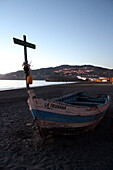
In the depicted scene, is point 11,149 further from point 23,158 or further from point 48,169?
point 48,169

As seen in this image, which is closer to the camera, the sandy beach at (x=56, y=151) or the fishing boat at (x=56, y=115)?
the sandy beach at (x=56, y=151)

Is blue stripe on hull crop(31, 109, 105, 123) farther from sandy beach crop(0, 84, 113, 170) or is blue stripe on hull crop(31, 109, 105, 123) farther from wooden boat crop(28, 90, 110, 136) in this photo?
sandy beach crop(0, 84, 113, 170)

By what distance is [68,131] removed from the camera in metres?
4.89

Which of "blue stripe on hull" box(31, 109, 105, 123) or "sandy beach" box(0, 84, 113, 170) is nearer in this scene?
"sandy beach" box(0, 84, 113, 170)

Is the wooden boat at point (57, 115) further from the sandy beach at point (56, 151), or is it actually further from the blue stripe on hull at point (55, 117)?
the sandy beach at point (56, 151)

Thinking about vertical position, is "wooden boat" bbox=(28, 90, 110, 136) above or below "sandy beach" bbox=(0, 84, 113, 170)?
above

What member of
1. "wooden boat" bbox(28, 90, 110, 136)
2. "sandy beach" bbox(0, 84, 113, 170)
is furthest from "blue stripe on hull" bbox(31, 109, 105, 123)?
"sandy beach" bbox(0, 84, 113, 170)

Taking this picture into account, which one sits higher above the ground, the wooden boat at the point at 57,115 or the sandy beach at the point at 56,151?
the wooden boat at the point at 57,115

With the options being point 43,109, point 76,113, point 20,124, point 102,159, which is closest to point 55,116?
point 43,109

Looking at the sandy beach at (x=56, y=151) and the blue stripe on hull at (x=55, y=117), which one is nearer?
the sandy beach at (x=56, y=151)

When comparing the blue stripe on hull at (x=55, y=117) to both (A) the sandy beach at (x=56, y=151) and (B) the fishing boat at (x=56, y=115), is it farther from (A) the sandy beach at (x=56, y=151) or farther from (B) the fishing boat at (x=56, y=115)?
(A) the sandy beach at (x=56, y=151)

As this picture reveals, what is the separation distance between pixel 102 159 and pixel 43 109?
2.76m

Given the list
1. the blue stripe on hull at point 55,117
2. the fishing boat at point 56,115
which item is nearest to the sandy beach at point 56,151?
the fishing boat at point 56,115

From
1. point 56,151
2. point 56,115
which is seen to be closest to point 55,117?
point 56,115
